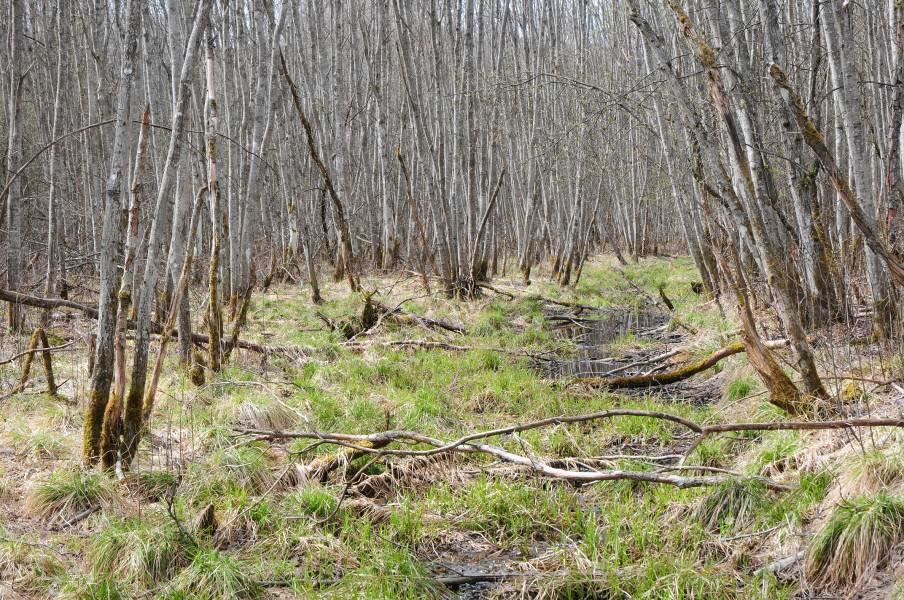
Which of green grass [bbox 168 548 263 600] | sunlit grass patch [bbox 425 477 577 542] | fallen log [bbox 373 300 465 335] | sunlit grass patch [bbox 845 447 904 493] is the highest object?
fallen log [bbox 373 300 465 335]

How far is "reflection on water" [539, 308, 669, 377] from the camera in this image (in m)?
7.53

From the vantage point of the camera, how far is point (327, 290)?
1362 centimetres

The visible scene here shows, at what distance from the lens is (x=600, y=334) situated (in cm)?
975

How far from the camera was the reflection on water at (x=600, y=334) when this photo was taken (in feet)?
24.7

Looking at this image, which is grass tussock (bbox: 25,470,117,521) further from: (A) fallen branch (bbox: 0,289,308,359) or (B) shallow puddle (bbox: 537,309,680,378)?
(B) shallow puddle (bbox: 537,309,680,378)

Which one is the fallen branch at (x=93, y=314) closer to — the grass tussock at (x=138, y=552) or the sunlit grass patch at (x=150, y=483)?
the sunlit grass patch at (x=150, y=483)

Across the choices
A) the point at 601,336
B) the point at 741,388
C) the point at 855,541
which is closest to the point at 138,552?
the point at 855,541

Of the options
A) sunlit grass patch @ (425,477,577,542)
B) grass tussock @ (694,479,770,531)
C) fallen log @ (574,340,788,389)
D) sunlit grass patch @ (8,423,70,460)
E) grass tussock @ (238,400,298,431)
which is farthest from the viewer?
fallen log @ (574,340,788,389)

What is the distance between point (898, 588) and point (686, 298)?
11115 mm

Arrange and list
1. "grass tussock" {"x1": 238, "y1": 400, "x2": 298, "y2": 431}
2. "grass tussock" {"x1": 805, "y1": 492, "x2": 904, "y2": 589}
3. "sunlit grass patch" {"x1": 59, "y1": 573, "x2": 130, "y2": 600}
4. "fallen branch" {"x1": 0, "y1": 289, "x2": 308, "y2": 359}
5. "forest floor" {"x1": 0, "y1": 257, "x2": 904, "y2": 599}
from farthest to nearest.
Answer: "fallen branch" {"x1": 0, "y1": 289, "x2": 308, "y2": 359} → "grass tussock" {"x1": 238, "y1": 400, "x2": 298, "y2": 431} → "forest floor" {"x1": 0, "y1": 257, "x2": 904, "y2": 599} → "sunlit grass patch" {"x1": 59, "y1": 573, "x2": 130, "y2": 600} → "grass tussock" {"x1": 805, "y1": 492, "x2": 904, "y2": 589}

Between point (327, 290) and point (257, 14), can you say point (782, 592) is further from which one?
point (327, 290)

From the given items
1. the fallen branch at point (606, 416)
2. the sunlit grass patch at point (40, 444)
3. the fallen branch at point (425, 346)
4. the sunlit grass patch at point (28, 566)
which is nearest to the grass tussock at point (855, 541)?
the fallen branch at point (606, 416)

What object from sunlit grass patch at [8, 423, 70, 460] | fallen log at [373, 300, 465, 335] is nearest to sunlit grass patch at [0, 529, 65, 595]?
sunlit grass patch at [8, 423, 70, 460]

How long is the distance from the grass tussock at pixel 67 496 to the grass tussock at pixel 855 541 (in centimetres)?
312
